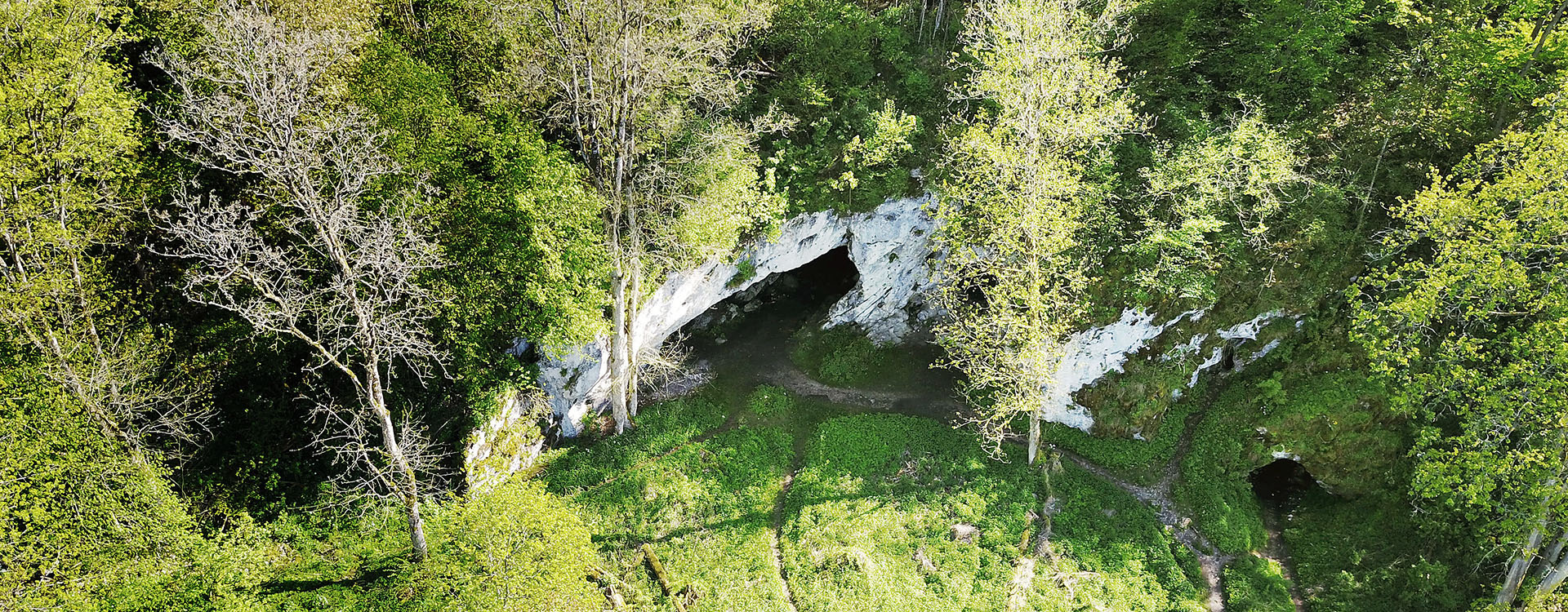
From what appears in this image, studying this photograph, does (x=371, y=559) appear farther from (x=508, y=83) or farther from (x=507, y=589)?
(x=508, y=83)

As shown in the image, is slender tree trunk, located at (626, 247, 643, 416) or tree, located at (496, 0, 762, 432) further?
slender tree trunk, located at (626, 247, 643, 416)

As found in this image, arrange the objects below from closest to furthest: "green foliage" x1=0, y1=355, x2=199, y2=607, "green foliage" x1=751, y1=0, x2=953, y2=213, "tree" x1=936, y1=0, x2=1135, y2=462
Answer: "green foliage" x1=0, y1=355, x2=199, y2=607 → "tree" x1=936, y1=0, x2=1135, y2=462 → "green foliage" x1=751, y1=0, x2=953, y2=213

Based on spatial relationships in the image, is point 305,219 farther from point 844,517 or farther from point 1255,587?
point 1255,587

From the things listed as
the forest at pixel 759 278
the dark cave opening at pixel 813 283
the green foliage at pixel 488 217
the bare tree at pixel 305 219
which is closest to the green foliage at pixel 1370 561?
the forest at pixel 759 278

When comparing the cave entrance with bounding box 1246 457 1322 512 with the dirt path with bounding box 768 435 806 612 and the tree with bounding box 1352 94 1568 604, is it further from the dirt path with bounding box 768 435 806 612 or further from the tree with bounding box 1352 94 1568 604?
the dirt path with bounding box 768 435 806 612

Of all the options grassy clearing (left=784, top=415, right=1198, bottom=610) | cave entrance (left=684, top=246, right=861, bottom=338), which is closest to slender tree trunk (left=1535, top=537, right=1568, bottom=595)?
grassy clearing (left=784, top=415, right=1198, bottom=610)

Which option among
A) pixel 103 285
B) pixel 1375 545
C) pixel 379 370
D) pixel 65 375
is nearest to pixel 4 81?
pixel 103 285

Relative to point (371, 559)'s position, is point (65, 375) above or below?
above

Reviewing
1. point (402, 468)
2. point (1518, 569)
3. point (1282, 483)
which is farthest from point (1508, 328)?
point (402, 468)
